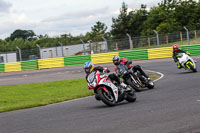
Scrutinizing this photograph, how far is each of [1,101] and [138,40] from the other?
18.4 metres

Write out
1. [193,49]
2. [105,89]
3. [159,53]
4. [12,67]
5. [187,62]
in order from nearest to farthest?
[105,89] < [187,62] < [193,49] < [159,53] < [12,67]

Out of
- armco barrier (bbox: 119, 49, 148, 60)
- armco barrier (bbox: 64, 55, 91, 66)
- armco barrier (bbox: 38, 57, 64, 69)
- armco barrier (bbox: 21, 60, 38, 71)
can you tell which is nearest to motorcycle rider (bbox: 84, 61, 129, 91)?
armco barrier (bbox: 119, 49, 148, 60)

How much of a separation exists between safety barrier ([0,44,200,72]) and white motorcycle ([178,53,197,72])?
11.8 meters

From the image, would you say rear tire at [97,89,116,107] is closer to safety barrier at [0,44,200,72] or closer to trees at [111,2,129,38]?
safety barrier at [0,44,200,72]

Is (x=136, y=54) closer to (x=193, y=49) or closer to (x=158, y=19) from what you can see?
(x=193, y=49)

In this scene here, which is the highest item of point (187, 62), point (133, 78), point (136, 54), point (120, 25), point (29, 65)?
point (120, 25)

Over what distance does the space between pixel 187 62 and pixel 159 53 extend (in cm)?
1331

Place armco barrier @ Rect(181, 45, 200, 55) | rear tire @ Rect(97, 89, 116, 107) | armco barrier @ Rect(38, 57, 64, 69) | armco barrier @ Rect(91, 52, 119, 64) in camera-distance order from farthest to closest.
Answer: armco barrier @ Rect(38, 57, 64, 69) → armco barrier @ Rect(91, 52, 119, 64) → armco barrier @ Rect(181, 45, 200, 55) → rear tire @ Rect(97, 89, 116, 107)

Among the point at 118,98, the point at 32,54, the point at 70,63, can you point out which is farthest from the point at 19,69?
the point at 118,98

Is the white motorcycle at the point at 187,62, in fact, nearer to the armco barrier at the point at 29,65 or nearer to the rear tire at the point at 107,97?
the rear tire at the point at 107,97

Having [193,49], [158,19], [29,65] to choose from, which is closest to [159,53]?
[193,49]

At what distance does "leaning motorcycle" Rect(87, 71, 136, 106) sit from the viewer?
9359 mm

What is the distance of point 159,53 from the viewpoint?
98.4 ft

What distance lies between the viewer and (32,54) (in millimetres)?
33938
